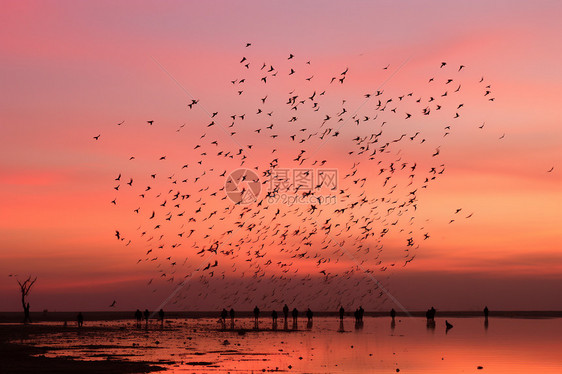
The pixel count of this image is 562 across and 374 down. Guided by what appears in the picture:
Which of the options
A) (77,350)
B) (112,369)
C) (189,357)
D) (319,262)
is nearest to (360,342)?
(319,262)

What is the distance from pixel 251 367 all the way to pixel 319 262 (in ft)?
90.0

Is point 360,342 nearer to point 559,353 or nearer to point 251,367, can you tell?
point 559,353

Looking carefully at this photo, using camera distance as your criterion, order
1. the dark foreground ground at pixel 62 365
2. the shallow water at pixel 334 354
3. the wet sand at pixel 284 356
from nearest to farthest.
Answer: the dark foreground ground at pixel 62 365, the wet sand at pixel 284 356, the shallow water at pixel 334 354

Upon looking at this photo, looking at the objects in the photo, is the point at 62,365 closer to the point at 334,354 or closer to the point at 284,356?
the point at 284,356

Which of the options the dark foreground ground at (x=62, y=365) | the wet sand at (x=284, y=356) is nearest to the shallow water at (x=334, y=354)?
the wet sand at (x=284, y=356)

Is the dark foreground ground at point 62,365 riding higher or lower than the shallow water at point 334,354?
higher

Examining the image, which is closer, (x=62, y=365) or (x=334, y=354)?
(x=62, y=365)

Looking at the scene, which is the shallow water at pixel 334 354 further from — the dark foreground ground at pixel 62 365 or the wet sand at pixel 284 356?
the dark foreground ground at pixel 62 365

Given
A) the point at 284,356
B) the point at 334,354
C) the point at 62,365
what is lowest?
the point at 334,354

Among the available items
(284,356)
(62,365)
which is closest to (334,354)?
(284,356)

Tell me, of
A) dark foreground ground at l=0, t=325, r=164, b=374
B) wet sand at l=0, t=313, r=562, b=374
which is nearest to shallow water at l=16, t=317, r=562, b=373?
wet sand at l=0, t=313, r=562, b=374

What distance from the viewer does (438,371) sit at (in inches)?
1571

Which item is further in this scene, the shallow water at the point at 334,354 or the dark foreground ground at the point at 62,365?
the shallow water at the point at 334,354

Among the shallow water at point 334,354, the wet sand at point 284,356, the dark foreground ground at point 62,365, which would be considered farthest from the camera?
the shallow water at point 334,354
